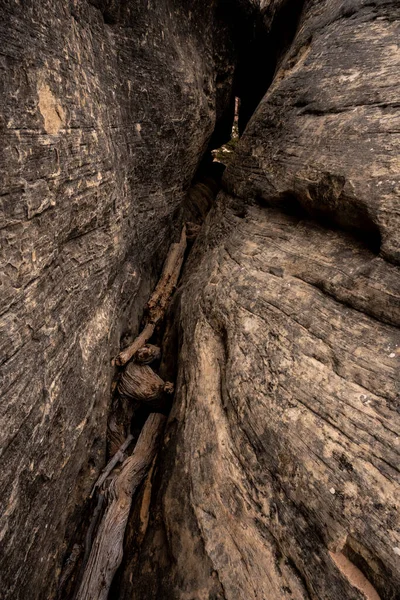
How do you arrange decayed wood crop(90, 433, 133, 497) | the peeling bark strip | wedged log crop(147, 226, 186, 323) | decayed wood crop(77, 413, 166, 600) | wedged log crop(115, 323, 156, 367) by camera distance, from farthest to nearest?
1. wedged log crop(147, 226, 186, 323)
2. the peeling bark strip
3. wedged log crop(115, 323, 156, 367)
4. decayed wood crop(90, 433, 133, 497)
5. decayed wood crop(77, 413, 166, 600)

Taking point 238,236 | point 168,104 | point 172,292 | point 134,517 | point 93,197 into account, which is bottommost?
point 134,517

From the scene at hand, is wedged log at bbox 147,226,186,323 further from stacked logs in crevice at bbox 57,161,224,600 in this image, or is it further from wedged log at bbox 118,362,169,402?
wedged log at bbox 118,362,169,402

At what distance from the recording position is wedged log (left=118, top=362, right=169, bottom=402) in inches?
203

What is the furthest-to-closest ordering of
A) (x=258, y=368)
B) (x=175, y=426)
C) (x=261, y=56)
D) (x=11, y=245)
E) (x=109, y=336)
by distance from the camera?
1. (x=261, y=56)
2. (x=109, y=336)
3. (x=175, y=426)
4. (x=258, y=368)
5. (x=11, y=245)

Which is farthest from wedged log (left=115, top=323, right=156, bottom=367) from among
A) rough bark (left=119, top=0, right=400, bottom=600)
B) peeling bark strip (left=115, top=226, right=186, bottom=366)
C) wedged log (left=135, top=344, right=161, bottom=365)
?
rough bark (left=119, top=0, right=400, bottom=600)

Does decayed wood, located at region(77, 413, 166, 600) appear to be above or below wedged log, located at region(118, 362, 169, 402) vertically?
below

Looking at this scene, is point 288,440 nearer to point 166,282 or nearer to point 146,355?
point 146,355

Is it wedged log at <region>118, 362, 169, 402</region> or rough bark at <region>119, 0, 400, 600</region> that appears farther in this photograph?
wedged log at <region>118, 362, 169, 402</region>

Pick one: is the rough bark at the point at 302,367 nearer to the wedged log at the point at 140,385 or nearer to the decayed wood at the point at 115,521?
the decayed wood at the point at 115,521

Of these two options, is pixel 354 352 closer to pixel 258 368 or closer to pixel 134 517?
pixel 258 368

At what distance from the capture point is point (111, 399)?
5.19 metres

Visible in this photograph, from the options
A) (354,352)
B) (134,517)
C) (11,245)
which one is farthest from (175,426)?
(11,245)

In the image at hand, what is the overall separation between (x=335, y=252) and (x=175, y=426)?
2.77 metres

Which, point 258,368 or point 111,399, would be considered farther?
point 111,399
